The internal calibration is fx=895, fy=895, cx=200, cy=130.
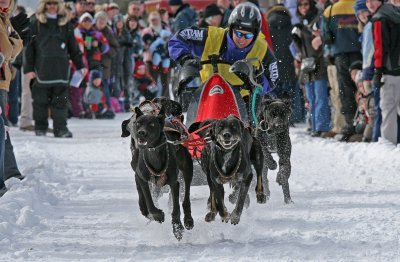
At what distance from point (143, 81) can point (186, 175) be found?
14363 millimetres

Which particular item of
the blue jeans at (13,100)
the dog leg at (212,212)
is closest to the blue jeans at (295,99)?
the blue jeans at (13,100)

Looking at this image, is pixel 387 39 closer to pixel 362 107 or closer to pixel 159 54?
pixel 362 107

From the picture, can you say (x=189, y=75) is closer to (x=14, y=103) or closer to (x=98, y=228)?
(x=98, y=228)

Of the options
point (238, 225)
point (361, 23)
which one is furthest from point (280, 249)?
point (361, 23)

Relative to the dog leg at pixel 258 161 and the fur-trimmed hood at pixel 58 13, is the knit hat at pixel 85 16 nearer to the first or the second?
the fur-trimmed hood at pixel 58 13

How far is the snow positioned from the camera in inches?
208

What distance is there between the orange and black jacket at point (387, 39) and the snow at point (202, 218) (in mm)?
1021

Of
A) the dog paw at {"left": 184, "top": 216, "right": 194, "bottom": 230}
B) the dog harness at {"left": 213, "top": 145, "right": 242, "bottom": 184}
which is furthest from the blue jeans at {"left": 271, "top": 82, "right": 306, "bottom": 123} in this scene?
the dog paw at {"left": 184, "top": 216, "right": 194, "bottom": 230}

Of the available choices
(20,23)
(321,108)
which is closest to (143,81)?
(321,108)

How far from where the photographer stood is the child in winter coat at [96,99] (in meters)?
17.8

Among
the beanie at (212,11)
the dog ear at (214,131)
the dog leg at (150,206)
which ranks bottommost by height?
the dog leg at (150,206)

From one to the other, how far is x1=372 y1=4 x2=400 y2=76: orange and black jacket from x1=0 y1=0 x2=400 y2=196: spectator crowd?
12 mm

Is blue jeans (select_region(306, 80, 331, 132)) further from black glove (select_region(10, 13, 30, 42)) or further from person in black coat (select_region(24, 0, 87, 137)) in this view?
black glove (select_region(10, 13, 30, 42))

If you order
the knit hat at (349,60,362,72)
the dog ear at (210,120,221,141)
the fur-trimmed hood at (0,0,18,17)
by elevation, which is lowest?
the knit hat at (349,60,362,72)
